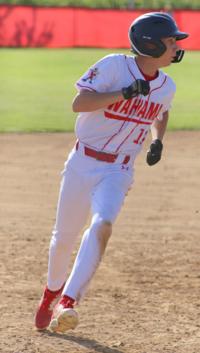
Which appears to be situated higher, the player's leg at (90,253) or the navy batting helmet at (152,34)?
the navy batting helmet at (152,34)

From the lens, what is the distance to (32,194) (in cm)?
1139

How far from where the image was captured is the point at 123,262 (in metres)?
8.66

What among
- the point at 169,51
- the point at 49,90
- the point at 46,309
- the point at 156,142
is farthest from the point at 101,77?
the point at 49,90

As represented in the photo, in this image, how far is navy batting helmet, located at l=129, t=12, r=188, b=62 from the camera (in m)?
6.16

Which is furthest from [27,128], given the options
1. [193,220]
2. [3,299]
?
[3,299]

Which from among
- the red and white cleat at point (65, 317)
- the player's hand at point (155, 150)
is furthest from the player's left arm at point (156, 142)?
the red and white cleat at point (65, 317)

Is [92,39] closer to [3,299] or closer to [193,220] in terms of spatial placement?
[193,220]

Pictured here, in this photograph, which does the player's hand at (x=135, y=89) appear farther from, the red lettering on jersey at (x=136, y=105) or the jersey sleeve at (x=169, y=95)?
the jersey sleeve at (x=169, y=95)

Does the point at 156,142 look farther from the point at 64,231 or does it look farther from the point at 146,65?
the point at 64,231

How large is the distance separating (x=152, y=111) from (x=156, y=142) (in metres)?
0.41

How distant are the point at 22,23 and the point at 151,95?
37.2 m

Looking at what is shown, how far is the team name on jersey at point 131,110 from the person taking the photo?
620 cm

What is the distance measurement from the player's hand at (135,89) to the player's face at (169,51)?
27 cm

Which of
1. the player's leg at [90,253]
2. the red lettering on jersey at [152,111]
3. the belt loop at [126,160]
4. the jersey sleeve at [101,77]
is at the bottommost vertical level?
the player's leg at [90,253]
